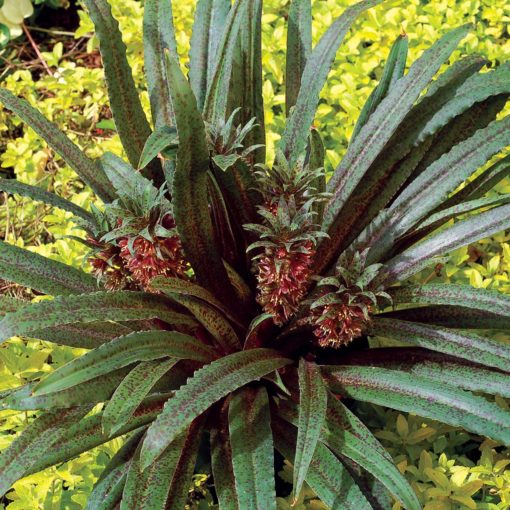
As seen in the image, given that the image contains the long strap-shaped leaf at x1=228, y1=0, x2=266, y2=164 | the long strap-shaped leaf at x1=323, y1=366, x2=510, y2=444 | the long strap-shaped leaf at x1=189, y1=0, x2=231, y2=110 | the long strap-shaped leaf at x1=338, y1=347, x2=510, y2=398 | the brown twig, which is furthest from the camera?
the brown twig

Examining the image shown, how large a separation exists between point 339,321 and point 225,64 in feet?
1.91

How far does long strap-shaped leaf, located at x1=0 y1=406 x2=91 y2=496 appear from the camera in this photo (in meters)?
1.21

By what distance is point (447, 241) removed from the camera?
139 cm

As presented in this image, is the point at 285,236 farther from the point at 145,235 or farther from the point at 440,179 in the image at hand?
the point at 440,179

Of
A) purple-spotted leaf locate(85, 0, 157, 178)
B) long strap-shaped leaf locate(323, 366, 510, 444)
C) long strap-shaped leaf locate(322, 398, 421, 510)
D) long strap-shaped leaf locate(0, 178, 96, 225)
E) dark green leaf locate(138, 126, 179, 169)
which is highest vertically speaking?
purple-spotted leaf locate(85, 0, 157, 178)

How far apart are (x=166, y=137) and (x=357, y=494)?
0.68 m

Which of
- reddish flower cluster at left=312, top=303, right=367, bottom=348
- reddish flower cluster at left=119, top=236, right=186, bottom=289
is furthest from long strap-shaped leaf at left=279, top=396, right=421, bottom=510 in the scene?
reddish flower cluster at left=119, top=236, right=186, bottom=289

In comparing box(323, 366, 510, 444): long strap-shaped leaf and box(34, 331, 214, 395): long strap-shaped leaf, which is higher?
box(34, 331, 214, 395): long strap-shaped leaf

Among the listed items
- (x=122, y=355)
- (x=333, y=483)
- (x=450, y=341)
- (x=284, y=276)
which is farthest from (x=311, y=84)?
(x=333, y=483)

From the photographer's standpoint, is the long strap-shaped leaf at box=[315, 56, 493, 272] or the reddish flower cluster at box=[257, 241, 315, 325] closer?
the reddish flower cluster at box=[257, 241, 315, 325]

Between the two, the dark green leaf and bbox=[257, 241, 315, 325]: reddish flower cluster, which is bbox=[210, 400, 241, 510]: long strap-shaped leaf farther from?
the dark green leaf

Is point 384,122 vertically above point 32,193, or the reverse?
point 384,122

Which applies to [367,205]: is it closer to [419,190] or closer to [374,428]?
[419,190]

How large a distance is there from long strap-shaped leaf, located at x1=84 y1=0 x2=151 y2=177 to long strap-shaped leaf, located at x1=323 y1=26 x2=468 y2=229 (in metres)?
0.45
